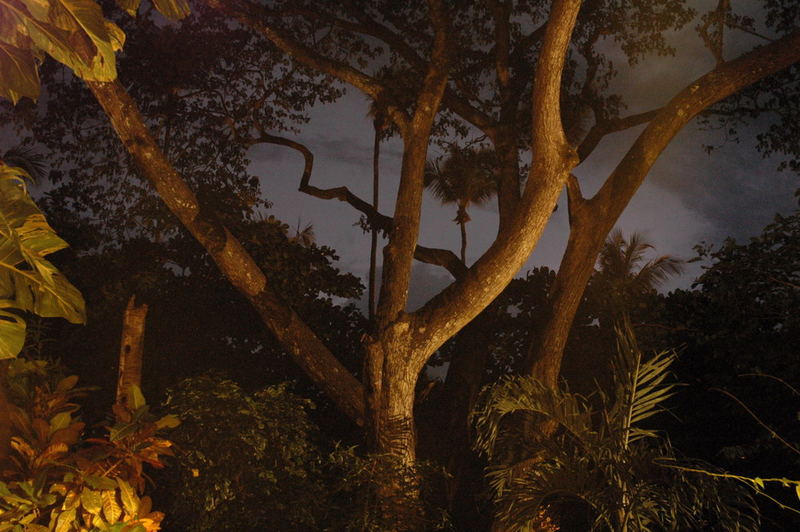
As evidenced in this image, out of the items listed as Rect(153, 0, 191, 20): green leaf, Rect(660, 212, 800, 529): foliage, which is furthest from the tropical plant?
Rect(153, 0, 191, 20): green leaf

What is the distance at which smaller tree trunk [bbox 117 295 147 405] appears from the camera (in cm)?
700

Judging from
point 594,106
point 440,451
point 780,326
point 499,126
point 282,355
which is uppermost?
point 594,106

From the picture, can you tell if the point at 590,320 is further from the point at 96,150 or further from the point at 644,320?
the point at 96,150

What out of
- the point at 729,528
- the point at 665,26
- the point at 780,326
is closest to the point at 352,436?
the point at 780,326

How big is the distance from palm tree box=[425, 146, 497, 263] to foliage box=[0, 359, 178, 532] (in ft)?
25.6

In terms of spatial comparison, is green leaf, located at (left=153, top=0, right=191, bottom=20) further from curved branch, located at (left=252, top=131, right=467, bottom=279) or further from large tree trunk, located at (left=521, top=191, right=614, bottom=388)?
curved branch, located at (left=252, top=131, right=467, bottom=279)

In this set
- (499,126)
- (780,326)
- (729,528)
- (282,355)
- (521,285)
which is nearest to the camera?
(729,528)

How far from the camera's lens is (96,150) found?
11.0 m

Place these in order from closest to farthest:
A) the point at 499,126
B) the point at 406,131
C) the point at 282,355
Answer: the point at 406,131
the point at 499,126
the point at 282,355

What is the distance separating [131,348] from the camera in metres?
7.04

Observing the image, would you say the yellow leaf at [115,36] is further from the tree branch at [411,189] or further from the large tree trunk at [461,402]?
the large tree trunk at [461,402]

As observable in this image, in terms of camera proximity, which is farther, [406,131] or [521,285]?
[521,285]

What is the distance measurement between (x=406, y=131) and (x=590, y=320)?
517cm

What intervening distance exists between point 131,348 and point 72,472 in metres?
2.43
